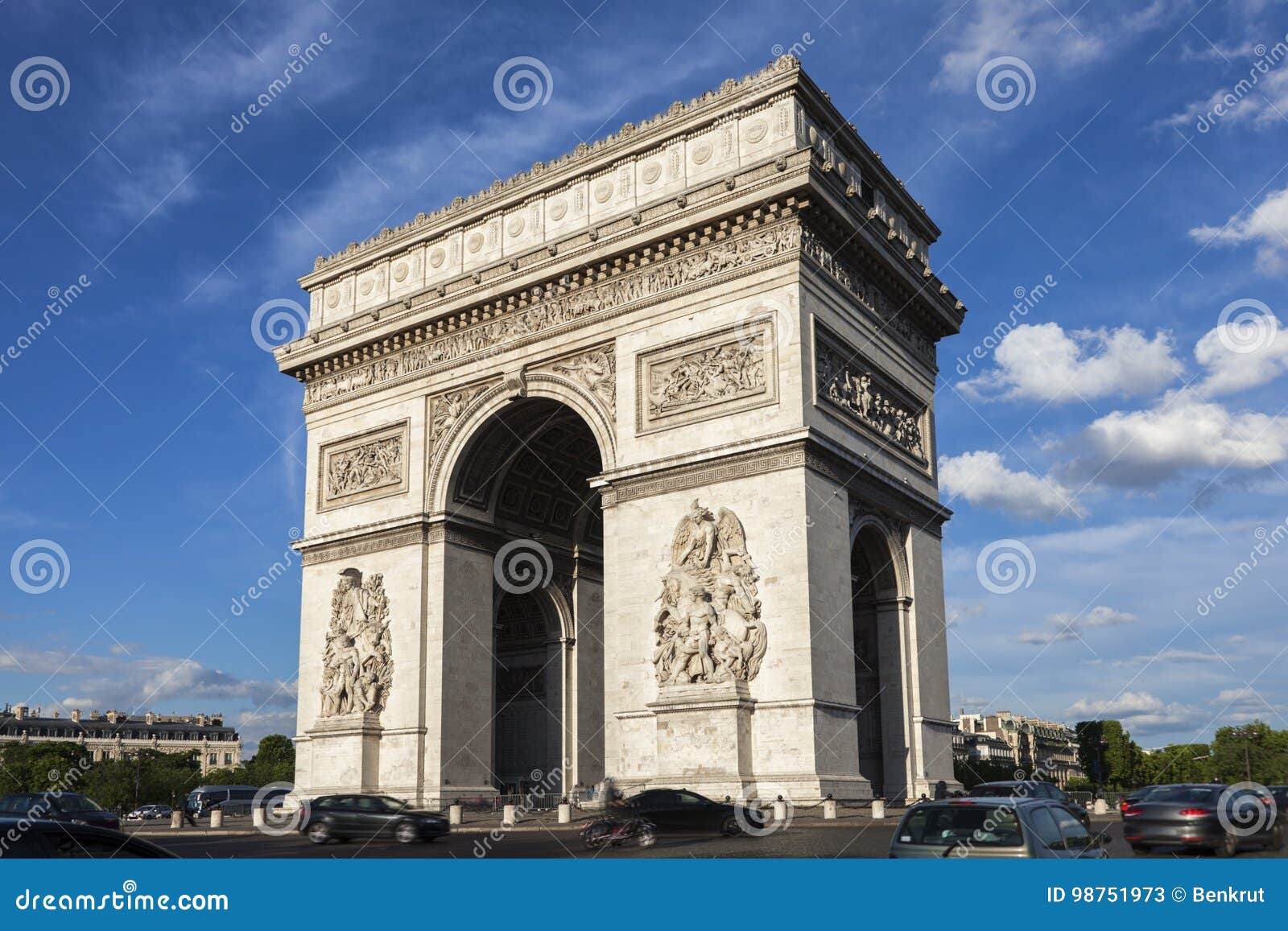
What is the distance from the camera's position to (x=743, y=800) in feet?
83.9

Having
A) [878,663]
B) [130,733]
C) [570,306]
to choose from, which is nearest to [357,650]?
[570,306]

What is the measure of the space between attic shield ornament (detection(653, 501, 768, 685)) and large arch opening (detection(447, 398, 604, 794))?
792 cm

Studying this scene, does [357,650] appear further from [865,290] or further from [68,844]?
[68,844]

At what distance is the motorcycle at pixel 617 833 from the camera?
2133 cm

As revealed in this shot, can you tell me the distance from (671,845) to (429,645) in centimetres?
1330

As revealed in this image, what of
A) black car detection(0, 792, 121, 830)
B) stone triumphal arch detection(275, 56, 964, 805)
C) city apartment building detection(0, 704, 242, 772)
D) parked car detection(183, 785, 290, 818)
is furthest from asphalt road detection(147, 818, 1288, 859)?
city apartment building detection(0, 704, 242, 772)

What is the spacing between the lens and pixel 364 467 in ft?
120

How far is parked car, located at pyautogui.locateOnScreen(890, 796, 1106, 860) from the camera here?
10250 mm

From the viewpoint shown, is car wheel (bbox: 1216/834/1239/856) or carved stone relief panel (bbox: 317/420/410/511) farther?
carved stone relief panel (bbox: 317/420/410/511)

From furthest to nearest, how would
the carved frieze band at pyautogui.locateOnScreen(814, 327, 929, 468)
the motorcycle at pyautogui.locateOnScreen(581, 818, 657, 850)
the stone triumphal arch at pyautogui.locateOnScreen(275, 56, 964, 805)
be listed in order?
1. the carved frieze band at pyautogui.locateOnScreen(814, 327, 929, 468)
2. the stone triumphal arch at pyautogui.locateOnScreen(275, 56, 964, 805)
3. the motorcycle at pyautogui.locateOnScreen(581, 818, 657, 850)

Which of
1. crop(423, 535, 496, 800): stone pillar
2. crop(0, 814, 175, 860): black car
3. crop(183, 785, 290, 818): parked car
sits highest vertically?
crop(423, 535, 496, 800): stone pillar

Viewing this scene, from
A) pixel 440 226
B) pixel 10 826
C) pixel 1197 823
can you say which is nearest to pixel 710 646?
pixel 1197 823

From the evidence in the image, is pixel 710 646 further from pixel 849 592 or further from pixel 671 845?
pixel 671 845

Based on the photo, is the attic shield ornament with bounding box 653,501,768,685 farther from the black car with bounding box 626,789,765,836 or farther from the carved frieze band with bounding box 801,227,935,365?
the carved frieze band with bounding box 801,227,935,365
